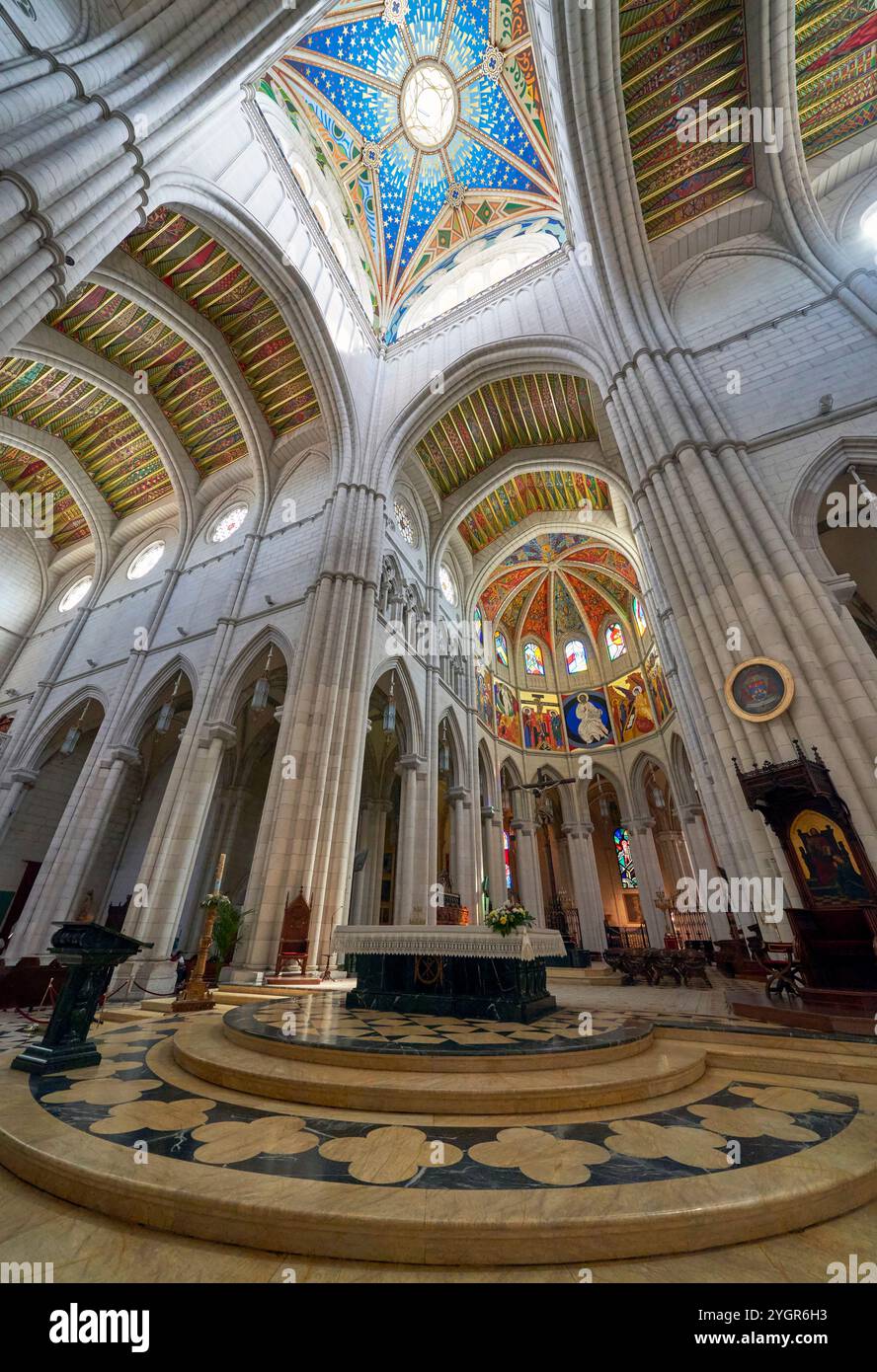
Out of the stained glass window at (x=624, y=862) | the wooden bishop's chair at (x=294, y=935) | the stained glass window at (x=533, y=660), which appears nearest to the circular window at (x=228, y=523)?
the wooden bishop's chair at (x=294, y=935)

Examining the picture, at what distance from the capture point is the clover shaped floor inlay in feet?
5.78

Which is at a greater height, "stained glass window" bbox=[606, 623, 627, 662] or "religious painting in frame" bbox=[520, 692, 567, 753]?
"stained glass window" bbox=[606, 623, 627, 662]

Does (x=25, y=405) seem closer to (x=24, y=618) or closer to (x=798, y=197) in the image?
(x=24, y=618)

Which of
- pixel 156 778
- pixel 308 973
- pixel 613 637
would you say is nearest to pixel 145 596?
pixel 156 778

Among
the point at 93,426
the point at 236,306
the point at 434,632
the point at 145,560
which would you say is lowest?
the point at 434,632

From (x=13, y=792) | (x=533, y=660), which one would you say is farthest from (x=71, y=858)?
(x=533, y=660)

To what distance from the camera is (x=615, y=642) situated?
2083 centimetres

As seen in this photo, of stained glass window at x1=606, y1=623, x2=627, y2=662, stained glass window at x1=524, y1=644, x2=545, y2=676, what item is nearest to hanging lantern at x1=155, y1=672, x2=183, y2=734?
stained glass window at x1=524, y1=644, x2=545, y2=676

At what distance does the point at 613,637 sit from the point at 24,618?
2145 centimetres

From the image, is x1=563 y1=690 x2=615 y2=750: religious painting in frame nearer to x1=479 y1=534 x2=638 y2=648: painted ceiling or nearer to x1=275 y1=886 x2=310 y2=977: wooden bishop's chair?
x1=479 y1=534 x2=638 y2=648: painted ceiling

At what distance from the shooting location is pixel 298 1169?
1762 mm

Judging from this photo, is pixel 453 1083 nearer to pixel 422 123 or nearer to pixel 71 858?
pixel 71 858

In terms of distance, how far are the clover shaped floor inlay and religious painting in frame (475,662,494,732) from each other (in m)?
14.1

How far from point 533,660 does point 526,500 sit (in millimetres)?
7002
